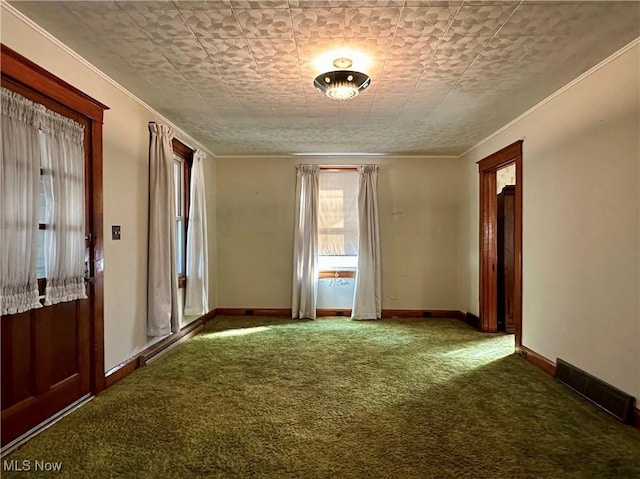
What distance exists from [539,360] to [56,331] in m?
3.92

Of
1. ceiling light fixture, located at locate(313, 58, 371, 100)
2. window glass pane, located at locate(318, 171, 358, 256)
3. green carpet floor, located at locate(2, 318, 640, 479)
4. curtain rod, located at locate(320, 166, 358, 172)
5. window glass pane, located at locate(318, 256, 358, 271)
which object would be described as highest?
ceiling light fixture, located at locate(313, 58, 371, 100)

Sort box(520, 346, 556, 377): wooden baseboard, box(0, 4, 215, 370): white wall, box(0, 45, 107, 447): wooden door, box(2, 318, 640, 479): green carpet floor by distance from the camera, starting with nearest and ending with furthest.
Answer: box(2, 318, 640, 479): green carpet floor, box(0, 45, 107, 447): wooden door, box(0, 4, 215, 370): white wall, box(520, 346, 556, 377): wooden baseboard

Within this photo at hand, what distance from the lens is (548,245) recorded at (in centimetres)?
342

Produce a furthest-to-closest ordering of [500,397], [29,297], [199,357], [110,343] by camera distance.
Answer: [199,357]
[110,343]
[500,397]
[29,297]

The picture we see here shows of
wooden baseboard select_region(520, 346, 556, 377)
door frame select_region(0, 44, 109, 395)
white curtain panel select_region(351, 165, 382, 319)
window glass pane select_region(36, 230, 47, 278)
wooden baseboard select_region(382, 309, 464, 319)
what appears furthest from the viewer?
wooden baseboard select_region(382, 309, 464, 319)

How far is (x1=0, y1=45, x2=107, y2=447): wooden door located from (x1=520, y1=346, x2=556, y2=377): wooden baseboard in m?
3.70

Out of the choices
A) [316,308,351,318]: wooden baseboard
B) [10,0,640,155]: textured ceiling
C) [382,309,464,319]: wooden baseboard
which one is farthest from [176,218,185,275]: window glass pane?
[382,309,464,319]: wooden baseboard

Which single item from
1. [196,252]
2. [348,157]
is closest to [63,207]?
[196,252]

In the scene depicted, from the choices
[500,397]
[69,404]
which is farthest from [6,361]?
[500,397]

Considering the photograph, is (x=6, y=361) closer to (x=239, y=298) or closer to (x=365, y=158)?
(x=239, y=298)

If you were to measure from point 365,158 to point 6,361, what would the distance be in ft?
16.0

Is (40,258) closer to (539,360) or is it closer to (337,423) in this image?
(337,423)

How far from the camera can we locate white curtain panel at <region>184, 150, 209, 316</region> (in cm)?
455

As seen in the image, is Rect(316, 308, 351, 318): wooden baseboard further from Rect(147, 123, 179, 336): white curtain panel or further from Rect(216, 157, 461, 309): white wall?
Rect(147, 123, 179, 336): white curtain panel
